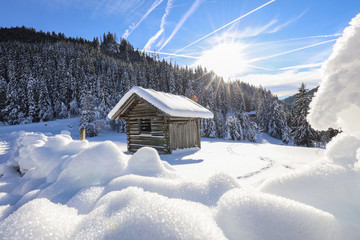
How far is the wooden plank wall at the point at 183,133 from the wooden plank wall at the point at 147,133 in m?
0.43

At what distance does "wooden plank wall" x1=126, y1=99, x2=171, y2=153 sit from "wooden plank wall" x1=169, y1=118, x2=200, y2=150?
43cm

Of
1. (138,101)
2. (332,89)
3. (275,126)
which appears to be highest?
(138,101)

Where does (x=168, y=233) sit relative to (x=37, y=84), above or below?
below

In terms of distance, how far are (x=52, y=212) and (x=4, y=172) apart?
579cm

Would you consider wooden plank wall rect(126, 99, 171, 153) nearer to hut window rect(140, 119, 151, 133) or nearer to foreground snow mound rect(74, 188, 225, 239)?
hut window rect(140, 119, 151, 133)

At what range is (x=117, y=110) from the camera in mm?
9773

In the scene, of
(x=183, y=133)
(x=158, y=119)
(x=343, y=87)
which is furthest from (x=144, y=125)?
(x=343, y=87)

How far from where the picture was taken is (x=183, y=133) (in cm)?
994

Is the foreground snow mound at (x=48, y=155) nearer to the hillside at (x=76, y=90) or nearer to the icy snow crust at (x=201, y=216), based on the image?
the icy snow crust at (x=201, y=216)

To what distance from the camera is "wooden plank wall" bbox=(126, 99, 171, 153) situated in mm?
8992

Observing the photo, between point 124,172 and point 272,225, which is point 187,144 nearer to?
point 124,172

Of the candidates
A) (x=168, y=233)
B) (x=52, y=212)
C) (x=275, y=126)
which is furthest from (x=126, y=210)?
(x=275, y=126)

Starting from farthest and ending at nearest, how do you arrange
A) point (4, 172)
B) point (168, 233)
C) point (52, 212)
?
point (4, 172), point (52, 212), point (168, 233)

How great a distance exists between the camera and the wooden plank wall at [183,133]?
923cm
